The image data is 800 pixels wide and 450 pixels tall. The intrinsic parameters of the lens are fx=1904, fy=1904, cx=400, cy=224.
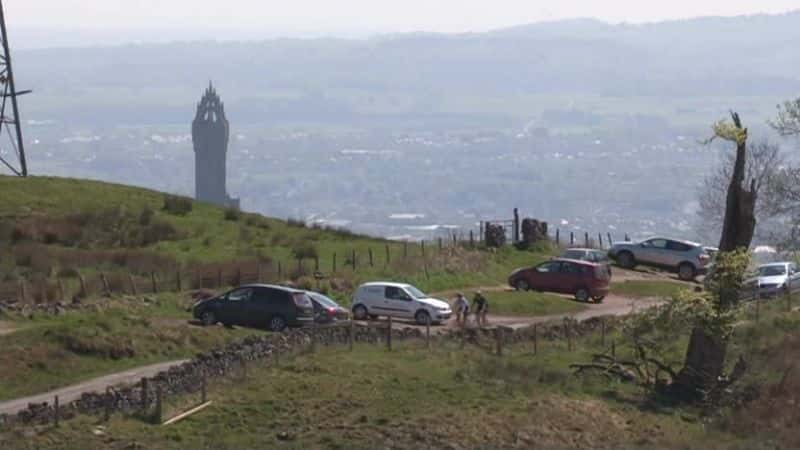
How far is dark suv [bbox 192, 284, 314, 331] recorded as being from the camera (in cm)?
4534

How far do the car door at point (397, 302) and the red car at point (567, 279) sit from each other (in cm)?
770

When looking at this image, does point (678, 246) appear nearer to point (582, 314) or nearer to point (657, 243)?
point (657, 243)

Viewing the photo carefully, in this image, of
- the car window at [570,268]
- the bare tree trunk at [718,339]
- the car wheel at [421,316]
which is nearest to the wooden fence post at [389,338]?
the car wheel at [421,316]

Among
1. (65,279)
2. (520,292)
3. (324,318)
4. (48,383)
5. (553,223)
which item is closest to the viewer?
(48,383)

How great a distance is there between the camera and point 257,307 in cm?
4559

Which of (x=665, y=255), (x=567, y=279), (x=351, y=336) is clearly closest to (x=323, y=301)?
(x=351, y=336)

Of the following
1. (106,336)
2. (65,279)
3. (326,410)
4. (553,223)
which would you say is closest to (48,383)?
(106,336)

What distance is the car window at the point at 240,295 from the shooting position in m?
45.8

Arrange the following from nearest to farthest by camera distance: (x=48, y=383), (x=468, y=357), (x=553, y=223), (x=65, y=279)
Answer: (x=48, y=383) → (x=468, y=357) → (x=65, y=279) → (x=553, y=223)

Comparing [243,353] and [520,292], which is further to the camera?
[520,292]

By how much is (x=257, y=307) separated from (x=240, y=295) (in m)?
0.55

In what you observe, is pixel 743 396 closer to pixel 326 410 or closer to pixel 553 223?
pixel 326 410

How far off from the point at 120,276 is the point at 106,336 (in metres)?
10.8

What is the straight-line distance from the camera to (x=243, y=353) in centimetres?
3856
